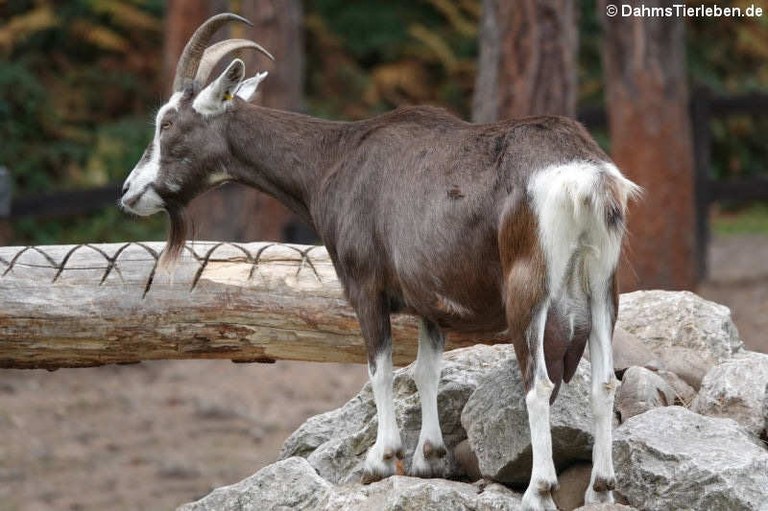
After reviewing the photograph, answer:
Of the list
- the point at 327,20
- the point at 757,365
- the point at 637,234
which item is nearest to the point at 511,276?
the point at 757,365

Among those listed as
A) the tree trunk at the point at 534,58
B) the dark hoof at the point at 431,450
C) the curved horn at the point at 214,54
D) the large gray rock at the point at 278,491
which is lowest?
the large gray rock at the point at 278,491

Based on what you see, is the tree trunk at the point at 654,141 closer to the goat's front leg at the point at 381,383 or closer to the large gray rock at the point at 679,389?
the large gray rock at the point at 679,389

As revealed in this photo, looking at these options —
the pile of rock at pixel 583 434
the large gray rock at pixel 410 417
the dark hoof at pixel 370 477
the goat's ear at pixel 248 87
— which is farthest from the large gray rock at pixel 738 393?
the goat's ear at pixel 248 87

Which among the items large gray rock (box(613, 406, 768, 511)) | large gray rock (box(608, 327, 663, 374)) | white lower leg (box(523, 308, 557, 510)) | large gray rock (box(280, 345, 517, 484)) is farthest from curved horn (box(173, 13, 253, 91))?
large gray rock (box(613, 406, 768, 511))

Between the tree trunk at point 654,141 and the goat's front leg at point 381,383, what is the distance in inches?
278

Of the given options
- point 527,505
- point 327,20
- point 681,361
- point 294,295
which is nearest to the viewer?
point 527,505

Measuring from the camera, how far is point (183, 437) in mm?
11258

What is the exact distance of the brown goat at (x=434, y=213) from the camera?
4.97 meters

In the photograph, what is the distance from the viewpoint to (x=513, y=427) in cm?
546

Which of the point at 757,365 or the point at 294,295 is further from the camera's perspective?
the point at 294,295

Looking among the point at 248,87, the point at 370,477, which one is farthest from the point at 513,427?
the point at 248,87

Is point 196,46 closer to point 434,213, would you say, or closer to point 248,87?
point 248,87

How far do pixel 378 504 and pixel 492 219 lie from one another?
4.30 feet

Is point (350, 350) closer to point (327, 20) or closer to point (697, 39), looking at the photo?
point (327, 20)
